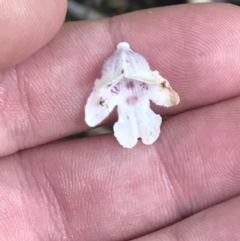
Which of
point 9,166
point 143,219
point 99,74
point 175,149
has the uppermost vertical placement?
point 99,74

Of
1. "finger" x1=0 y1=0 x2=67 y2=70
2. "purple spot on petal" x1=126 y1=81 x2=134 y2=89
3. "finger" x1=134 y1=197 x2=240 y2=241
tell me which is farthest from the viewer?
"purple spot on petal" x1=126 y1=81 x2=134 y2=89

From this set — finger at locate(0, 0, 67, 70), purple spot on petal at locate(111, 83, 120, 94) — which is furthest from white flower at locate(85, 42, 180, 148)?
finger at locate(0, 0, 67, 70)

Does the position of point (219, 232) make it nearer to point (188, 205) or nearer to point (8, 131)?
point (188, 205)

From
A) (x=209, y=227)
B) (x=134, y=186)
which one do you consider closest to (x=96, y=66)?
(x=134, y=186)

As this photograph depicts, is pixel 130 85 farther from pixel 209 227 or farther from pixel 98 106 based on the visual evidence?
pixel 209 227

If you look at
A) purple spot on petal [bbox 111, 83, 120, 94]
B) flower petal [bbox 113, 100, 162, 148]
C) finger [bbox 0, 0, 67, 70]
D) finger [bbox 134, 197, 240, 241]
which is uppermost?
finger [bbox 0, 0, 67, 70]

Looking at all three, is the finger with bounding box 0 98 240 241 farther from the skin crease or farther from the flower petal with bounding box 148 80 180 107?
the flower petal with bounding box 148 80 180 107

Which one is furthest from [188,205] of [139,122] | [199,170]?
[139,122]
